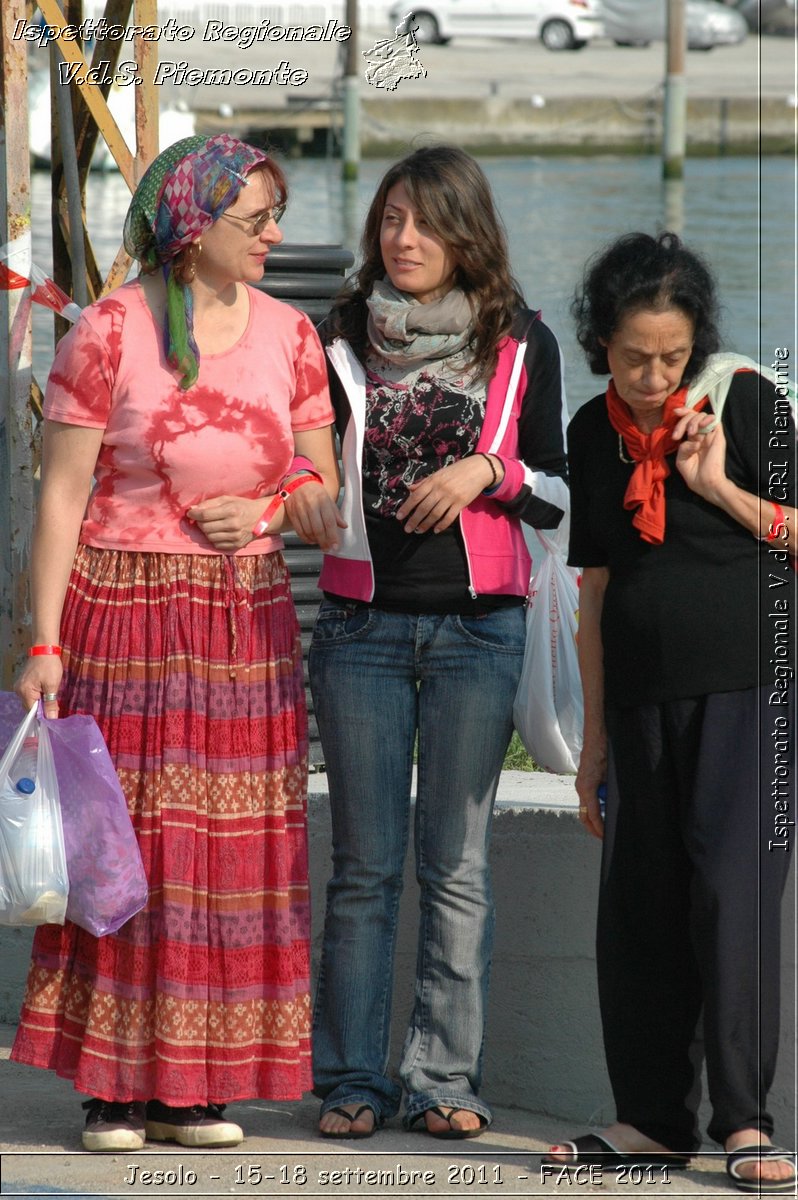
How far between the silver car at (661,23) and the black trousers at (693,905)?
36.3 m

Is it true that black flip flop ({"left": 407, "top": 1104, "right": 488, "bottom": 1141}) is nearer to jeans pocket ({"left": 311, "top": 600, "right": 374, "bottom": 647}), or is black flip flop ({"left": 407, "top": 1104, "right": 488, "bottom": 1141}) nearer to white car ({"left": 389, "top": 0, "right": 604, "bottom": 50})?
jeans pocket ({"left": 311, "top": 600, "right": 374, "bottom": 647})

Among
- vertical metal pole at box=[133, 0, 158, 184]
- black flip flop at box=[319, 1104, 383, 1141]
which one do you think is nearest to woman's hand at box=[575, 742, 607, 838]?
black flip flop at box=[319, 1104, 383, 1141]

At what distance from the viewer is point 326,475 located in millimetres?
3271

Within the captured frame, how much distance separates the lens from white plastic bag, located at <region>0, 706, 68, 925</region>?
3.05 m

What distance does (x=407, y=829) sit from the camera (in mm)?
3348

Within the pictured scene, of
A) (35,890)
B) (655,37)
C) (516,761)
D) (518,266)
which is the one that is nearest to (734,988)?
(35,890)

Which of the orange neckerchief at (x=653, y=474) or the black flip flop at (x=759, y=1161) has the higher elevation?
the orange neckerchief at (x=653, y=474)

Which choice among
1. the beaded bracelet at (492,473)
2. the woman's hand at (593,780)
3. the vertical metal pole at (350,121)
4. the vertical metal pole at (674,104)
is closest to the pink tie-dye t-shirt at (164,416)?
the beaded bracelet at (492,473)

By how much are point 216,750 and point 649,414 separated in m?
1.02

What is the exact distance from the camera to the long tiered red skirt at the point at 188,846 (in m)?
3.14

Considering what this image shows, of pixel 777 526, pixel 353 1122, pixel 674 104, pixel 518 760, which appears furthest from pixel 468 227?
pixel 674 104

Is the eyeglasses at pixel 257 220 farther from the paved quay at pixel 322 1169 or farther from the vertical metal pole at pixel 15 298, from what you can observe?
the paved quay at pixel 322 1169

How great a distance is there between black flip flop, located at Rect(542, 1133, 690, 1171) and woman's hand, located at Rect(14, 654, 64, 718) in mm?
1266

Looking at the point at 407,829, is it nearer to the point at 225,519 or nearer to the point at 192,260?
the point at 225,519
